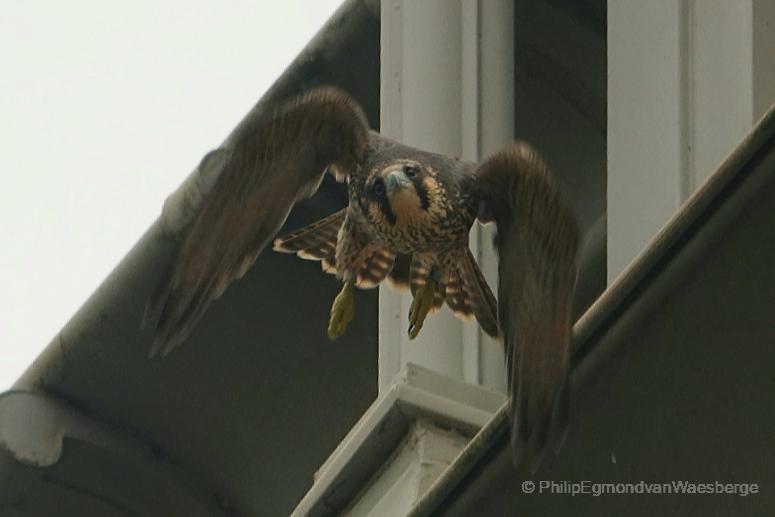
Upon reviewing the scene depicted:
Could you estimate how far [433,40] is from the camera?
9320mm

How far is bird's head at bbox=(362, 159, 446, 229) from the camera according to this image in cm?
880

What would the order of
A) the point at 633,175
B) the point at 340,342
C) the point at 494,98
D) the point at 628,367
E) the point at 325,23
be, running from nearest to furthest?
the point at 628,367
the point at 633,175
the point at 494,98
the point at 325,23
the point at 340,342

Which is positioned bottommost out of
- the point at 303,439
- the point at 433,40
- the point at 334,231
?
the point at 303,439

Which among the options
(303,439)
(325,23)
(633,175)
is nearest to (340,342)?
(303,439)

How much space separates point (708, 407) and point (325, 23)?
3720mm

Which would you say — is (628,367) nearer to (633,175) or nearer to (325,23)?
(633,175)

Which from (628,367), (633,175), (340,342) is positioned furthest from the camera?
(340,342)

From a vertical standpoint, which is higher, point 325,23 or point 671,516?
point 325,23

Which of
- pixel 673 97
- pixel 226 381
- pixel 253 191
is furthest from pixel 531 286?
pixel 226 381

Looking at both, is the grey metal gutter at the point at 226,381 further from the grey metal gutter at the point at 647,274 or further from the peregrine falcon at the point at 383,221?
the grey metal gutter at the point at 647,274

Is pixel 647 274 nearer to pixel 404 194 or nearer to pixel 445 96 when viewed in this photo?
pixel 404 194

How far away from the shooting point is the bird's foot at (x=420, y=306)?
897cm

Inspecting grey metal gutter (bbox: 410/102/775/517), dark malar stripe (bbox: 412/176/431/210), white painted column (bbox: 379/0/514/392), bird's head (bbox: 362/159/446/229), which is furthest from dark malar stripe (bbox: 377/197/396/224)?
grey metal gutter (bbox: 410/102/775/517)

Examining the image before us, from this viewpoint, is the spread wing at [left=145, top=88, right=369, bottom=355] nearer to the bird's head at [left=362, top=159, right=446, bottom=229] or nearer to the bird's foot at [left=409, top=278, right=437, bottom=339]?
the bird's head at [left=362, top=159, right=446, bottom=229]
